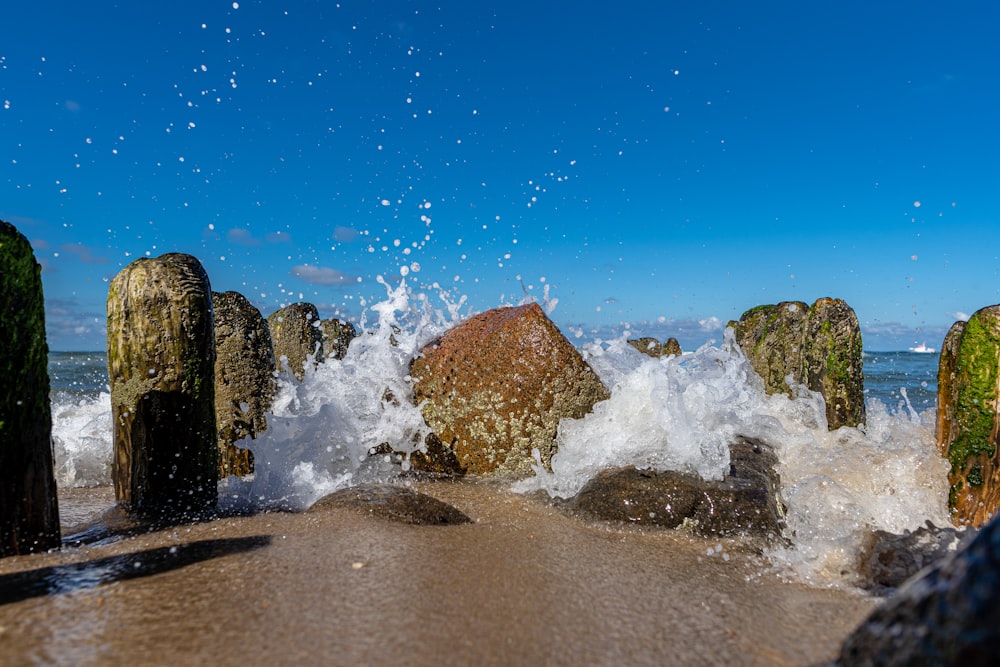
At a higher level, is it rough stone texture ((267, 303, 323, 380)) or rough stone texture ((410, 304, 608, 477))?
rough stone texture ((267, 303, 323, 380))

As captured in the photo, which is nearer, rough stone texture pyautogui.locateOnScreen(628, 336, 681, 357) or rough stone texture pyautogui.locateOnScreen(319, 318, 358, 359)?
rough stone texture pyautogui.locateOnScreen(319, 318, 358, 359)

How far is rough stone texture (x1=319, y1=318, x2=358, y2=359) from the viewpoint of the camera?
9.34 meters

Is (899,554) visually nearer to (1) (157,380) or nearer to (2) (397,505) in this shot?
→ (2) (397,505)

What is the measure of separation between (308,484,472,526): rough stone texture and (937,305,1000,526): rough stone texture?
309 centimetres

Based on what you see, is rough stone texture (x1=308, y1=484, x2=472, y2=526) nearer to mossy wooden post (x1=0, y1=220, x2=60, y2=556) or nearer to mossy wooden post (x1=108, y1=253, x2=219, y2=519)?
mossy wooden post (x1=108, y1=253, x2=219, y2=519)

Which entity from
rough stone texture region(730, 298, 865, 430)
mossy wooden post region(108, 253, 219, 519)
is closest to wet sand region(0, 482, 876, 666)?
mossy wooden post region(108, 253, 219, 519)

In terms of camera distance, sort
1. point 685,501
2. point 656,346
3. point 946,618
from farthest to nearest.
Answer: point 656,346 → point 685,501 → point 946,618

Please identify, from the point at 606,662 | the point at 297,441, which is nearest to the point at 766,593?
the point at 606,662

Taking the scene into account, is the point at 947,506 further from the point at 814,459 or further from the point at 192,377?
the point at 192,377

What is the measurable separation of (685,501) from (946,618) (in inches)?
109

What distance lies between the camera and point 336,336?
958cm

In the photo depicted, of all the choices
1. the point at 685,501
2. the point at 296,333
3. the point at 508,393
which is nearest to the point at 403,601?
the point at 685,501

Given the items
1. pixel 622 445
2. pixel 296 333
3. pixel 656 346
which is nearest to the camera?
pixel 622 445

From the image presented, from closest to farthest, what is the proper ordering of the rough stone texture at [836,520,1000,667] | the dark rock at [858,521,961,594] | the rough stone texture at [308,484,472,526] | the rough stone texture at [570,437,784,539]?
the rough stone texture at [836,520,1000,667] < the dark rock at [858,521,961,594] < the rough stone texture at [308,484,472,526] < the rough stone texture at [570,437,784,539]
